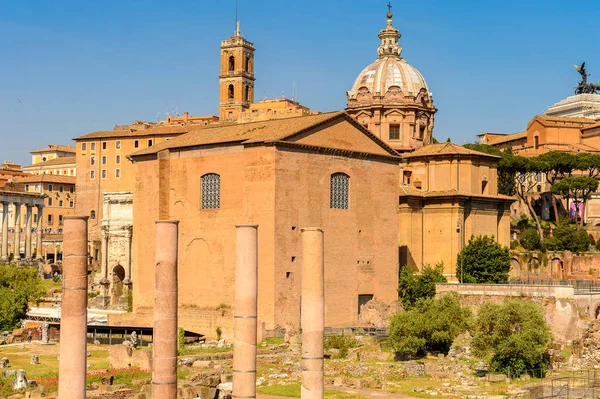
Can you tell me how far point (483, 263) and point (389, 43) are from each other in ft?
54.7

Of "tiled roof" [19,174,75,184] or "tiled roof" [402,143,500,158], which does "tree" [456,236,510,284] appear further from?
"tiled roof" [19,174,75,184]

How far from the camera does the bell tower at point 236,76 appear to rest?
262ft

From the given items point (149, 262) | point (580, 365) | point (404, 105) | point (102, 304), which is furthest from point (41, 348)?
point (404, 105)

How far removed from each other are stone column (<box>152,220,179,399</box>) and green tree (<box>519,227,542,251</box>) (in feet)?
126

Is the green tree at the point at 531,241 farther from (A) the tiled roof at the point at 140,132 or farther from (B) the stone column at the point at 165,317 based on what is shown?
(B) the stone column at the point at 165,317

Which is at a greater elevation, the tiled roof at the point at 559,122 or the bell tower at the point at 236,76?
the bell tower at the point at 236,76

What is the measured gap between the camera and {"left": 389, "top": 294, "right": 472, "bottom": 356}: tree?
32344 millimetres

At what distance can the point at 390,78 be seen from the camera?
2044 inches

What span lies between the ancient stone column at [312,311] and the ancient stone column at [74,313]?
4.13 metres

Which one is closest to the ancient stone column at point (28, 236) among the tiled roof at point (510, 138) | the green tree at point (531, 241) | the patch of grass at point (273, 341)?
the green tree at point (531, 241)

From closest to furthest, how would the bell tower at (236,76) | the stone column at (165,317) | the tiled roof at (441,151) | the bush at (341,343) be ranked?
the stone column at (165,317) → the bush at (341,343) → the tiled roof at (441,151) → the bell tower at (236,76)

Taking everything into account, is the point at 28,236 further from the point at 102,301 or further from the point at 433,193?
the point at 433,193

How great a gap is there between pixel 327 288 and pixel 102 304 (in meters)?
17.4

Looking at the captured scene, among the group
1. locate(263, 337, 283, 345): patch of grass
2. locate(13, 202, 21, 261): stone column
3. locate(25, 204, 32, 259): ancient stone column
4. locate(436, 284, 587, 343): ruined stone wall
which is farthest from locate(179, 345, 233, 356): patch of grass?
locate(25, 204, 32, 259): ancient stone column
